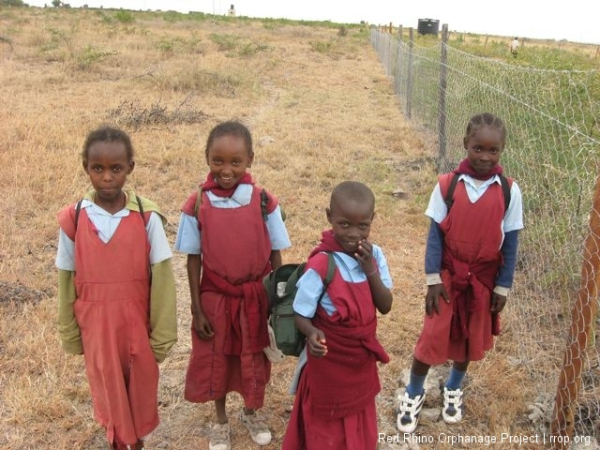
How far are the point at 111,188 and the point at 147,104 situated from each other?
26.2 ft

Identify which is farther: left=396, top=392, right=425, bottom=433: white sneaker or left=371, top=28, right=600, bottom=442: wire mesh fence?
left=396, top=392, right=425, bottom=433: white sneaker

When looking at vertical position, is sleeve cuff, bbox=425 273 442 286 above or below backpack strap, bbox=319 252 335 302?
below

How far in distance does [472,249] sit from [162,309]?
54.5 inches

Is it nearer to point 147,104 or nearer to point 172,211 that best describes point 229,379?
point 172,211

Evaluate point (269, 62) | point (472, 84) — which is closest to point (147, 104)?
point (472, 84)

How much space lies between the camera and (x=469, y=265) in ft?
8.11

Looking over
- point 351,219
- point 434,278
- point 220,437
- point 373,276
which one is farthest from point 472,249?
point 220,437

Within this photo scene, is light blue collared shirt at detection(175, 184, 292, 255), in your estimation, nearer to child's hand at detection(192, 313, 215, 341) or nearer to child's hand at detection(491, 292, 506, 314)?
child's hand at detection(192, 313, 215, 341)

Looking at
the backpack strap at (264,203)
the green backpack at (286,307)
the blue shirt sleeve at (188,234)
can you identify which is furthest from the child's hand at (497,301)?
the blue shirt sleeve at (188,234)

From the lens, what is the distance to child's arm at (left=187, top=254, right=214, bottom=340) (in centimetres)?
240

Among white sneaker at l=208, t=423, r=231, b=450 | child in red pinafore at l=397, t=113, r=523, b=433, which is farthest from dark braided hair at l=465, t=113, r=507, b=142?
white sneaker at l=208, t=423, r=231, b=450

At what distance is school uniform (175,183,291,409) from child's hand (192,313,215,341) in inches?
1.0

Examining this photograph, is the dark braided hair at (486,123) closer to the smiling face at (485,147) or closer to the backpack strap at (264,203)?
the smiling face at (485,147)

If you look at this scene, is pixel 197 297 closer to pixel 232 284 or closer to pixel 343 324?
pixel 232 284
